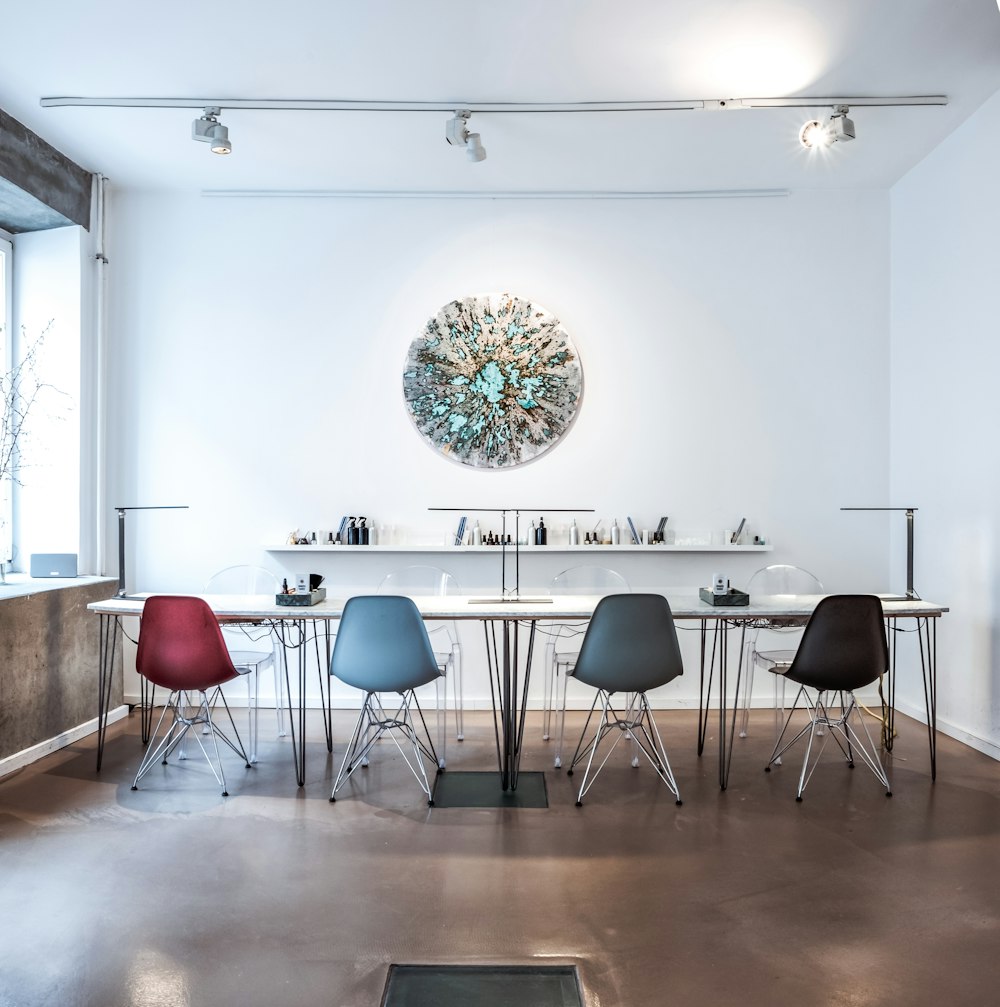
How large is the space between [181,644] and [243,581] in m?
1.18

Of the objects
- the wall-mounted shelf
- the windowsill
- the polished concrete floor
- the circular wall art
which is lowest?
the polished concrete floor

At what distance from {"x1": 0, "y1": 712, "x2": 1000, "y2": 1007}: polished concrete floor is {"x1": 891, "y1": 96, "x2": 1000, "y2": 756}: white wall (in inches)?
28.1

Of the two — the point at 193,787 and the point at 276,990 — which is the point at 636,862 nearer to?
the point at 276,990

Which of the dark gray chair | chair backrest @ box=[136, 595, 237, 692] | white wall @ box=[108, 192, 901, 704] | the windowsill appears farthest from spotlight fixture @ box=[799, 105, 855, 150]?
the windowsill

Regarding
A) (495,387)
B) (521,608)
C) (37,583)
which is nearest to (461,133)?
(495,387)

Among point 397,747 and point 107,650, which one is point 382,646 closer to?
point 397,747

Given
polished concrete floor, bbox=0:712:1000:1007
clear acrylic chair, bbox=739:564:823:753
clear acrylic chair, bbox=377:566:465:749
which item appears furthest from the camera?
clear acrylic chair, bbox=377:566:465:749

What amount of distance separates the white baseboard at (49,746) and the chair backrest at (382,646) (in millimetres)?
1682

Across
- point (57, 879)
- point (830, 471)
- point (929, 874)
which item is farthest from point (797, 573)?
point (57, 879)

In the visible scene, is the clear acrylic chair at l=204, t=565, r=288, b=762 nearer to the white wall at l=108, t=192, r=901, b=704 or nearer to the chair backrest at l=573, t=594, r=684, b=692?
the white wall at l=108, t=192, r=901, b=704

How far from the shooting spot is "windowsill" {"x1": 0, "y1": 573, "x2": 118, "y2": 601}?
3826mm

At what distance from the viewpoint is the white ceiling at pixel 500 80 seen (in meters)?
3.19

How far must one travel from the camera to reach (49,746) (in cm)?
399

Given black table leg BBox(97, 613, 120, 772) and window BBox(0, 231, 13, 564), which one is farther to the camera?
window BBox(0, 231, 13, 564)
